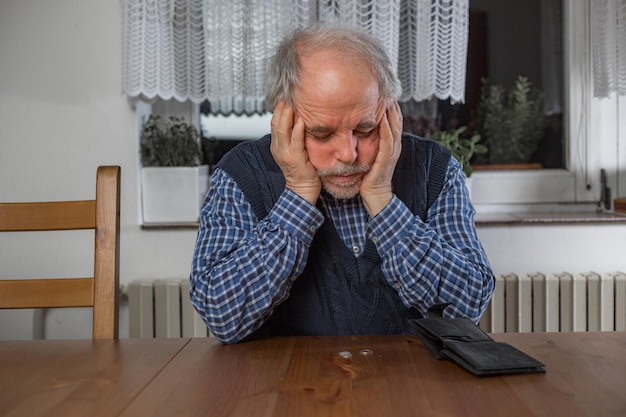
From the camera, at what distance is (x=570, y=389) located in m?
0.99

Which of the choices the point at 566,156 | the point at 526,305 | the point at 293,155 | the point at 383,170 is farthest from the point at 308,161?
the point at 566,156

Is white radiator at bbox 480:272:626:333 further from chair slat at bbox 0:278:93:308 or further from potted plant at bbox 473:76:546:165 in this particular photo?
chair slat at bbox 0:278:93:308

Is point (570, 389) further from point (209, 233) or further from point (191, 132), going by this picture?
point (191, 132)

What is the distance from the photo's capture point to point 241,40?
249cm

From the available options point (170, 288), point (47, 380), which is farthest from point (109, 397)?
point (170, 288)

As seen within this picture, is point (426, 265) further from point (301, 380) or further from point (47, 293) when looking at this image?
point (47, 293)

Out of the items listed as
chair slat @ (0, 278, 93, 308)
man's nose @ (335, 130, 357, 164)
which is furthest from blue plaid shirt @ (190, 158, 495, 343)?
chair slat @ (0, 278, 93, 308)

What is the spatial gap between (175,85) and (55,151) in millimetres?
462

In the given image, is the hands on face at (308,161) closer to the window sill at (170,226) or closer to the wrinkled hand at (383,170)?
the wrinkled hand at (383,170)

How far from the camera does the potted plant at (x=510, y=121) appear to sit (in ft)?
9.10

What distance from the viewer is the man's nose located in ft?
4.79

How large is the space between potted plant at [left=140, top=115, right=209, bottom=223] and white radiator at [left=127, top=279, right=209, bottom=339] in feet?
0.81

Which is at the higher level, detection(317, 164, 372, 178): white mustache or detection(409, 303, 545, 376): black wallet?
detection(317, 164, 372, 178): white mustache

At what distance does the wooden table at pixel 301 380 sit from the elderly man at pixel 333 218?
0.53ft
